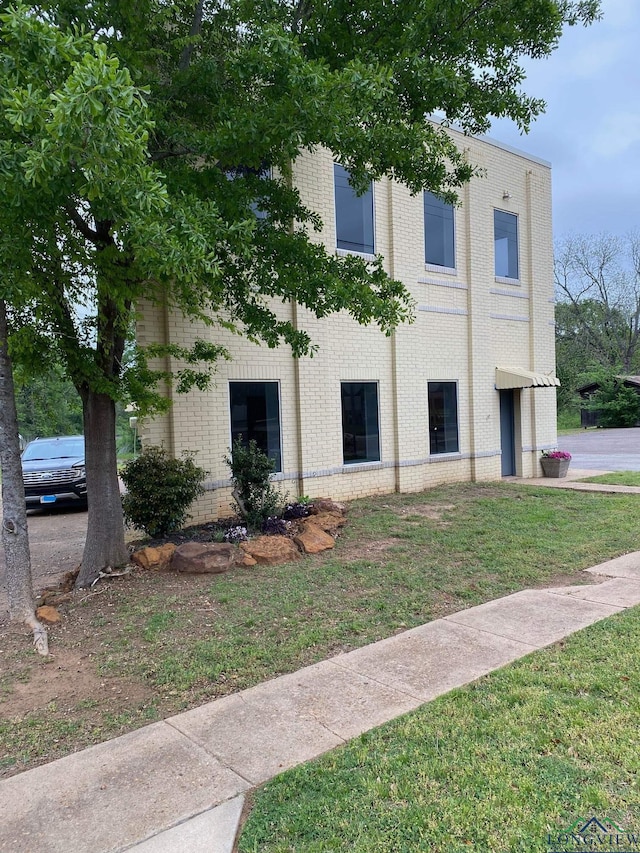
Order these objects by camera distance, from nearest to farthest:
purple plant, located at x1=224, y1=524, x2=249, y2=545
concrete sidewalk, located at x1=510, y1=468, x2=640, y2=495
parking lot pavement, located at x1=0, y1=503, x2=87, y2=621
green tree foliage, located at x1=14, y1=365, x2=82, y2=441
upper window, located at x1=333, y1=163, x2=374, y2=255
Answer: green tree foliage, located at x1=14, y1=365, x2=82, y2=441 → parking lot pavement, located at x1=0, y1=503, x2=87, y2=621 → purple plant, located at x1=224, y1=524, x2=249, y2=545 → upper window, located at x1=333, y1=163, x2=374, y2=255 → concrete sidewalk, located at x1=510, y1=468, x2=640, y2=495

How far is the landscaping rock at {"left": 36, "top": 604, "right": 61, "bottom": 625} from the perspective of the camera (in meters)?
5.92

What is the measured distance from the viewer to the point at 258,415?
10.8 m

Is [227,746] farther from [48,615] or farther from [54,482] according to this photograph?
[54,482]

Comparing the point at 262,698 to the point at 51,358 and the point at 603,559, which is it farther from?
the point at 603,559

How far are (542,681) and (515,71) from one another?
7.16 metres

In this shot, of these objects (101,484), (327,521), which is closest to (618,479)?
(327,521)

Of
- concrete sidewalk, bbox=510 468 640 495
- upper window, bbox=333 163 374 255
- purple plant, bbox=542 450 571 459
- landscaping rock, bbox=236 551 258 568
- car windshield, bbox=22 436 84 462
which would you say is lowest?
landscaping rock, bbox=236 551 258 568

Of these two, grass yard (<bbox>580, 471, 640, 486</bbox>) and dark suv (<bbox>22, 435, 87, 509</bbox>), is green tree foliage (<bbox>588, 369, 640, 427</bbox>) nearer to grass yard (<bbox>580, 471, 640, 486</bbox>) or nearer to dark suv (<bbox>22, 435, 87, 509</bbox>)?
grass yard (<bbox>580, 471, 640, 486</bbox>)

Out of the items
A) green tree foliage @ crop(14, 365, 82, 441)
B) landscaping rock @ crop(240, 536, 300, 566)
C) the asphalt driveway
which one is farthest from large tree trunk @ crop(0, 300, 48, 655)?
the asphalt driveway

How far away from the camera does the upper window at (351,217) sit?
1188 cm

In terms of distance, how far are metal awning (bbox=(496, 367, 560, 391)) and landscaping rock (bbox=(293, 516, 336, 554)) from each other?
7.95 meters

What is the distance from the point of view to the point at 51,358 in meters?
7.04

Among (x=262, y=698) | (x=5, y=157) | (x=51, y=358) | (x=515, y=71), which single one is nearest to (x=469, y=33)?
(x=515, y=71)

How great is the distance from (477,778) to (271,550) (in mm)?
5022
